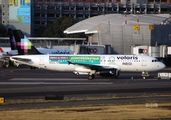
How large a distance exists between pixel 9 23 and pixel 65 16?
46.2 metres

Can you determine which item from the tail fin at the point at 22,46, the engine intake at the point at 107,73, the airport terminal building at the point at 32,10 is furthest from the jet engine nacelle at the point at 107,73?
the airport terminal building at the point at 32,10

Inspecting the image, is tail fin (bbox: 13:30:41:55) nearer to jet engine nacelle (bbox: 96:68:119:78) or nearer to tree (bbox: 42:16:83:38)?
jet engine nacelle (bbox: 96:68:119:78)

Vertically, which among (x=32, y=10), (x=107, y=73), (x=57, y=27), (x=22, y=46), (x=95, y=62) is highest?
(x=32, y=10)

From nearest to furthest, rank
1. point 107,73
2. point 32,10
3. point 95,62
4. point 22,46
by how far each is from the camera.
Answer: point 107,73, point 95,62, point 22,46, point 32,10

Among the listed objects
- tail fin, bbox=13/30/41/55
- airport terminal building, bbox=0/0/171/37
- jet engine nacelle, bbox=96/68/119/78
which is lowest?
jet engine nacelle, bbox=96/68/119/78

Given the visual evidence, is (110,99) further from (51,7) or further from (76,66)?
(51,7)

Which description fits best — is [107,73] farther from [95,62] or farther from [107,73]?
[95,62]

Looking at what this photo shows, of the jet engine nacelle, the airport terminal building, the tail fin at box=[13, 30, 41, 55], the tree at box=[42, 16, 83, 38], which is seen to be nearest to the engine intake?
the jet engine nacelle

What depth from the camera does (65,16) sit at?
196m

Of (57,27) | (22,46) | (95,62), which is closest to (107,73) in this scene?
(95,62)

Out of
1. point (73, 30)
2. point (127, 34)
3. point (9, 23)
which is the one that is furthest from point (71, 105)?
point (9, 23)

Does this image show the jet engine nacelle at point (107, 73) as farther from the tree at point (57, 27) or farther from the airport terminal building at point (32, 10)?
the tree at point (57, 27)

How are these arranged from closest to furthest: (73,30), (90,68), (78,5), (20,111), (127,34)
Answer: (20,111) → (90,68) → (127,34) → (73,30) → (78,5)

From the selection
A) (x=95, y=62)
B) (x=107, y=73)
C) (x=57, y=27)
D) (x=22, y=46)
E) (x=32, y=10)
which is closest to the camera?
(x=107, y=73)
